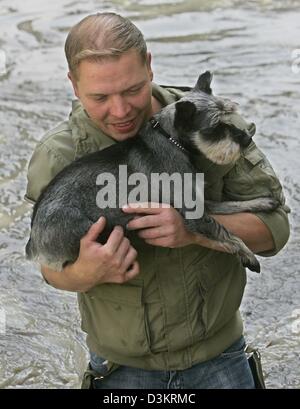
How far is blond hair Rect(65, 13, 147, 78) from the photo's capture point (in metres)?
3.11

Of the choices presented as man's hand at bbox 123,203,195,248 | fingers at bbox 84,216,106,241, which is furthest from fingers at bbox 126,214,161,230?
fingers at bbox 84,216,106,241

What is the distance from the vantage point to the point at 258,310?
215 inches

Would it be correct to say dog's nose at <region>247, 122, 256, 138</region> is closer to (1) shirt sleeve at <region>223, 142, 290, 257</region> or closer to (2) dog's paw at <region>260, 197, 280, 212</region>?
(1) shirt sleeve at <region>223, 142, 290, 257</region>

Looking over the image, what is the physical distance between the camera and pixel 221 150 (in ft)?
11.3

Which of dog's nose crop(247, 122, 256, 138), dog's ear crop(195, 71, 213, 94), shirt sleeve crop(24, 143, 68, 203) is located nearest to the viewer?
shirt sleeve crop(24, 143, 68, 203)

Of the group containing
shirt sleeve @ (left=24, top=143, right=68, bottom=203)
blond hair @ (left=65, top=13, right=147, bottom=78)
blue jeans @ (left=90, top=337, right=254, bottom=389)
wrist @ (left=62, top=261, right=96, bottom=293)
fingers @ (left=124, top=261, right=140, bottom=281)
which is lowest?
blue jeans @ (left=90, top=337, right=254, bottom=389)

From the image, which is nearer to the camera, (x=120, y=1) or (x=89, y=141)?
(x=89, y=141)

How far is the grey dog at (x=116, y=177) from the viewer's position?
335 centimetres

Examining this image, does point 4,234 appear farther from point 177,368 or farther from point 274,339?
point 177,368

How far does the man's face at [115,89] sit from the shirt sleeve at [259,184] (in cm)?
51

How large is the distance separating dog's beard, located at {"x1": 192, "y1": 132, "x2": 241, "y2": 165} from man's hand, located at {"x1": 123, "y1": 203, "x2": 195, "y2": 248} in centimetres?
36

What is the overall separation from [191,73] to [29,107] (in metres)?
2.03

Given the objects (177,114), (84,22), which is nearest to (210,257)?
(177,114)

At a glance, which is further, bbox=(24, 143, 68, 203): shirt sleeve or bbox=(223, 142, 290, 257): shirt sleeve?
bbox=(223, 142, 290, 257): shirt sleeve
